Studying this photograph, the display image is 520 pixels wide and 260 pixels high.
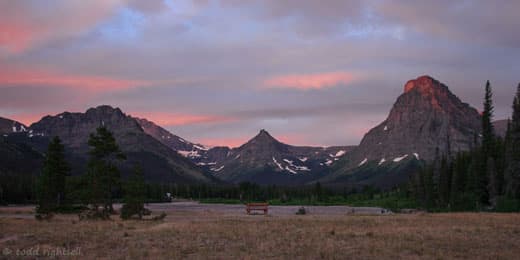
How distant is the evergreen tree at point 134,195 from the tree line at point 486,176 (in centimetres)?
4904

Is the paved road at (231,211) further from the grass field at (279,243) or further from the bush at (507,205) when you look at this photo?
the grass field at (279,243)

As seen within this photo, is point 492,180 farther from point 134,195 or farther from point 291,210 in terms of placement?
point 134,195

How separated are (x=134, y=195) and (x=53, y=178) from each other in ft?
34.8

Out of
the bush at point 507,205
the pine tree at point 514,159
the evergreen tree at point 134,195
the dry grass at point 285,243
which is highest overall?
the pine tree at point 514,159

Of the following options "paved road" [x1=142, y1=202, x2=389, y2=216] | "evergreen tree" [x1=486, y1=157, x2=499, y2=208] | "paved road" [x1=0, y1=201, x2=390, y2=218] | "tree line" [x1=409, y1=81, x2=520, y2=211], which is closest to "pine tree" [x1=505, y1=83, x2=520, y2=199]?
"tree line" [x1=409, y1=81, x2=520, y2=211]

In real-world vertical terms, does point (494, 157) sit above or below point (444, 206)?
above

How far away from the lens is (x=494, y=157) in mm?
95375

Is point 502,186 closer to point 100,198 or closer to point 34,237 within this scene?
point 100,198

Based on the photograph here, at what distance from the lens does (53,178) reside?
65.1 m

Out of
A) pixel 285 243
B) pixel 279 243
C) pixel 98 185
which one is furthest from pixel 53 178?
pixel 285 243

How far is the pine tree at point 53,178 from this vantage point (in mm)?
64375

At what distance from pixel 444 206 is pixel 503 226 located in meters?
62.1

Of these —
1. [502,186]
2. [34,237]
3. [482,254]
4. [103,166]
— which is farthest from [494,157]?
[34,237]

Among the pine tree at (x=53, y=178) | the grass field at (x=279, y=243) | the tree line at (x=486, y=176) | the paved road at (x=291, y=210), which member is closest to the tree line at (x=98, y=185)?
the pine tree at (x=53, y=178)
